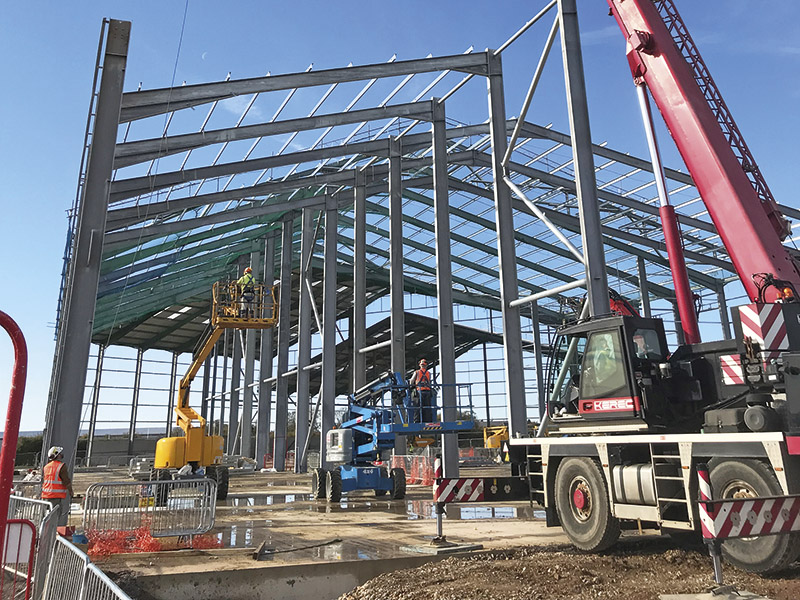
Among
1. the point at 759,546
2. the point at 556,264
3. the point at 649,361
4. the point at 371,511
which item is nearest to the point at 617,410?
the point at 649,361

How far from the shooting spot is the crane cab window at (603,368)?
8.39 metres

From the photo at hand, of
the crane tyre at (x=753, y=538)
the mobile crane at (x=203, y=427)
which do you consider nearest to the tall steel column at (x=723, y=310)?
the mobile crane at (x=203, y=427)

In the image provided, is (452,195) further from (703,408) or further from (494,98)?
(703,408)

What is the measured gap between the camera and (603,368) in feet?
28.4

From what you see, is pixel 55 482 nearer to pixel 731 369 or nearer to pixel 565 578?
pixel 565 578

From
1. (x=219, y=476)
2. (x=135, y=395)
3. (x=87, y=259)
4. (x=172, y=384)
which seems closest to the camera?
(x=87, y=259)

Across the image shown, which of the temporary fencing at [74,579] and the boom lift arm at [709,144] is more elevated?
the boom lift arm at [709,144]

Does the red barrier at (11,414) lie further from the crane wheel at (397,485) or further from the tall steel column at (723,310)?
the tall steel column at (723,310)

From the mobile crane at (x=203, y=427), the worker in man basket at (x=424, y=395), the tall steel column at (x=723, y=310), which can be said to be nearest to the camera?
the worker in man basket at (x=424, y=395)

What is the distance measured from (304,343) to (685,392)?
21583 mm

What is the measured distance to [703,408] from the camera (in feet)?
26.9

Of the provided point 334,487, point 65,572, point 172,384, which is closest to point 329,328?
point 334,487

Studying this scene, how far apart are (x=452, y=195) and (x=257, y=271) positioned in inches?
517

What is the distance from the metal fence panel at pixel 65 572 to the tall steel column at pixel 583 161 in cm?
955
